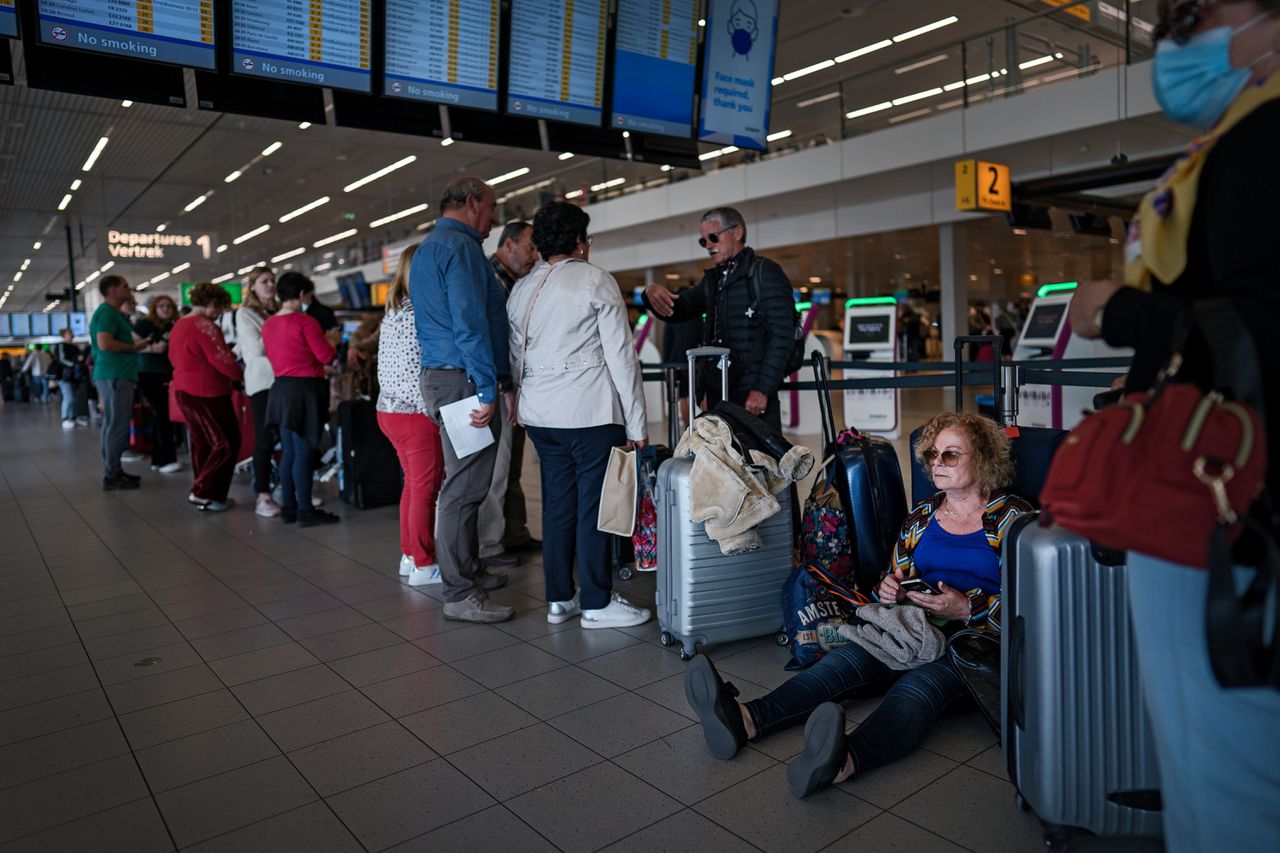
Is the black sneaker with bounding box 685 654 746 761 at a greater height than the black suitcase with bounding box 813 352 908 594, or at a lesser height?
lesser

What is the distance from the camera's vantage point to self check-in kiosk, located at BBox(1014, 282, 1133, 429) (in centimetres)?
713

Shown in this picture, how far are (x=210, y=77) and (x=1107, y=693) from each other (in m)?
4.33

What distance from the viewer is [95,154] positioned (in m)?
14.3

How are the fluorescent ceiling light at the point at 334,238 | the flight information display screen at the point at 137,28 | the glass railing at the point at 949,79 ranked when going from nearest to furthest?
the flight information display screen at the point at 137,28, the glass railing at the point at 949,79, the fluorescent ceiling light at the point at 334,238

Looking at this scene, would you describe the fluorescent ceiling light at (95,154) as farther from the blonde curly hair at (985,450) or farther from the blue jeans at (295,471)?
the blonde curly hair at (985,450)

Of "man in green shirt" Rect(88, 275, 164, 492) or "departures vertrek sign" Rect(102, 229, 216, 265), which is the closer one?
"man in green shirt" Rect(88, 275, 164, 492)

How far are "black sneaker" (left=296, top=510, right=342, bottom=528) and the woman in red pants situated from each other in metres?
1.90

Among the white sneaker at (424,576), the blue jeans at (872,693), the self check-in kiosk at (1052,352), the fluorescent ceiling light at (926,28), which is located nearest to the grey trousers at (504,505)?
the white sneaker at (424,576)

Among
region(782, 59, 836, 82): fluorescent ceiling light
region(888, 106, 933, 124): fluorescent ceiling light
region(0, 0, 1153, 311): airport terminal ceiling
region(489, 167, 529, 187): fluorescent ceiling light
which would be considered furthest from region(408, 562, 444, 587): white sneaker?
region(489, 167, 529, 187): fluorescent ceiling light

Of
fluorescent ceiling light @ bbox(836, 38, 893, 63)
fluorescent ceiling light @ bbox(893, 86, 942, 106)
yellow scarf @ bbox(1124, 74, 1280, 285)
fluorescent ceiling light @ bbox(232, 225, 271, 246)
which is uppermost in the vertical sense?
fluorescent ceiling light @ bbox(836, 38, 893, 63)

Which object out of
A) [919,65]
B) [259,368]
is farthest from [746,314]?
[919,65]

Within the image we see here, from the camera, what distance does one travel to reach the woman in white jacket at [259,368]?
6164mm

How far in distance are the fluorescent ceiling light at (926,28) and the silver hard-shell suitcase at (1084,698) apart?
12.0 metres

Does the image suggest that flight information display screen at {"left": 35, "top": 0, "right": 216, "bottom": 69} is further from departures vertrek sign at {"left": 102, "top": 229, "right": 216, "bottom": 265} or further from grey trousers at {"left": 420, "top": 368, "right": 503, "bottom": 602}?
departures vertrek sign at {"left": 102, "top": 229, "right": 216, "bottom": 265}
